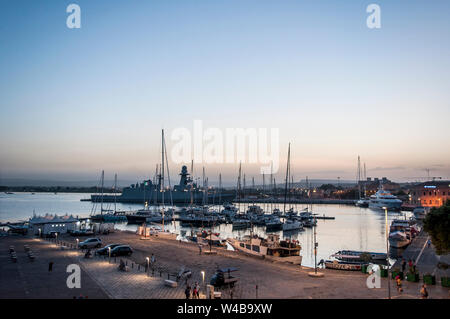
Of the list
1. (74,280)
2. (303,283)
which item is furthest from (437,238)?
(74,280)

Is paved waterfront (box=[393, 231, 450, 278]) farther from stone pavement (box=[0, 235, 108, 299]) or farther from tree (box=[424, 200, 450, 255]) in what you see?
stone pavement (box=[0, 235, 108, 299])

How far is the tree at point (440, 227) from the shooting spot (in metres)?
23.2

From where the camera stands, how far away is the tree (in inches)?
912

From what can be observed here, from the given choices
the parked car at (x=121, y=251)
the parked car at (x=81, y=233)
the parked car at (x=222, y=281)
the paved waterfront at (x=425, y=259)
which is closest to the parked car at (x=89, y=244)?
the parked car at (x=121, y=251)

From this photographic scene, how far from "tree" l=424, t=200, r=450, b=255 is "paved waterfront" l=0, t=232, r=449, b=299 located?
3331mm

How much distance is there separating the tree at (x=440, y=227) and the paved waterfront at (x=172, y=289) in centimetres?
333

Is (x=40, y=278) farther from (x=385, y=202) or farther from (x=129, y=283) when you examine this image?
(x=385, y=202)

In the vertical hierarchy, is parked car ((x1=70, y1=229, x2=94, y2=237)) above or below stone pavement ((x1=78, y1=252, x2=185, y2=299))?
below

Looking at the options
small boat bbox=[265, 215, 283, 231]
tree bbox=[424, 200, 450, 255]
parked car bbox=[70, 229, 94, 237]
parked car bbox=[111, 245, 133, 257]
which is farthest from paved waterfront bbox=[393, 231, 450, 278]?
parked car bbox=[70, 229, 94, 237]

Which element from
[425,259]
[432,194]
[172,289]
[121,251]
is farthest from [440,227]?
[432,194]

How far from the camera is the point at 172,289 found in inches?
816

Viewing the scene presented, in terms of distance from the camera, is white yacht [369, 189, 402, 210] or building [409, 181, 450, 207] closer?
building [409, 181, 450, 207]

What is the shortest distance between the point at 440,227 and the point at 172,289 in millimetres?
17992

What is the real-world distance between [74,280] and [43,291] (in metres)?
2.31
